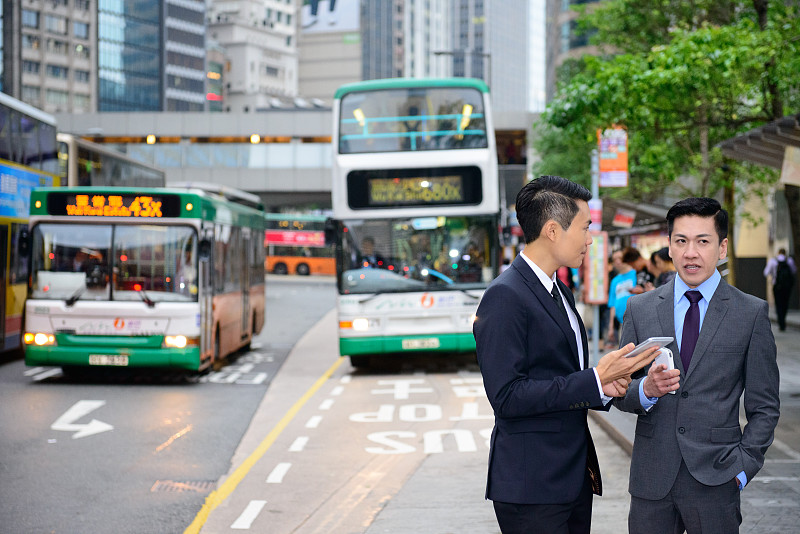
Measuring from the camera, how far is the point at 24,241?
47.2 ft

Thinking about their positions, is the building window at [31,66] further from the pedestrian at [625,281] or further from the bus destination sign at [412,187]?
the pedestrian at [625,281]

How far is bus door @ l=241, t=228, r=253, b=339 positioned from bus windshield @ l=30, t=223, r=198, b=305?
4.34 meters

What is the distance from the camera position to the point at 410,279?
15867mm

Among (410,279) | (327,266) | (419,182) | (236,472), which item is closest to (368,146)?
(419,182)

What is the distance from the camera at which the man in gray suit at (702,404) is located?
3779 millimetres

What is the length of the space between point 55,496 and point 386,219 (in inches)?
A: 342

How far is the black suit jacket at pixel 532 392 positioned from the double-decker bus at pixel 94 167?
16829 millimetres

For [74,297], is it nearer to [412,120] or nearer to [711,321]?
[412,120]

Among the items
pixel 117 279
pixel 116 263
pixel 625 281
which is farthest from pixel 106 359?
pixel 625 281

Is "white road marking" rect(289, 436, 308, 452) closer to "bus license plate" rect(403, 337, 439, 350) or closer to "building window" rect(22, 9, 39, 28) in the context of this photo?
"bus license plate" rect(403, 337, 439, 350)

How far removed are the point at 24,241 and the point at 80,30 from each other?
109m

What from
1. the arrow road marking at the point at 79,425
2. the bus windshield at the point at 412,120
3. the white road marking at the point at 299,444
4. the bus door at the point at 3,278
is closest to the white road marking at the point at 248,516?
the white road marking at the point at 299,444

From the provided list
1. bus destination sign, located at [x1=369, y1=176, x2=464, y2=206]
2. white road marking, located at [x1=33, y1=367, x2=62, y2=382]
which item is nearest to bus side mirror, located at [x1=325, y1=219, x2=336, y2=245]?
bus destination sign, located at [x1=369, y1=176, x2=464, y2=206]

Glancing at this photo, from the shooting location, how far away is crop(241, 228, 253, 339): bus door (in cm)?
1872
